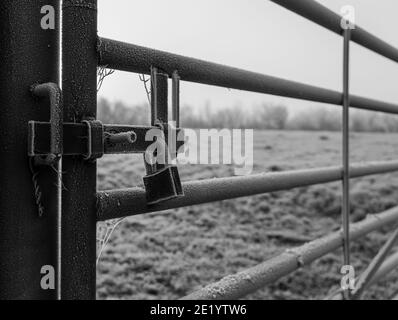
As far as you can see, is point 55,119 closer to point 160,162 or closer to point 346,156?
point 160,162

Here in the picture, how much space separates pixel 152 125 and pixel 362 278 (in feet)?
3.57

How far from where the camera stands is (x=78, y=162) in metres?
0.54

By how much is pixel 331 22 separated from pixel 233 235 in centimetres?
336

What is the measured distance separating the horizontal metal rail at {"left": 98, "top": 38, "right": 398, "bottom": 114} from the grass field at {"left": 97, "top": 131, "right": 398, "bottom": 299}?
5.35ft

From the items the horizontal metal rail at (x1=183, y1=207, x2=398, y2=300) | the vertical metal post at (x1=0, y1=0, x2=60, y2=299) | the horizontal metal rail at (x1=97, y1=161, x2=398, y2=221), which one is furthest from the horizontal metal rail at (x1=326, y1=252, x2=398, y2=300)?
the vertical metal post at (x1=0, y1=0, x2=60, y2=299)

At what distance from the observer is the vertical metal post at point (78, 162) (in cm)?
54

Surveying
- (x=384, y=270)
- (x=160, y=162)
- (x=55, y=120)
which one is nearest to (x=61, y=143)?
(x=55, y=120)

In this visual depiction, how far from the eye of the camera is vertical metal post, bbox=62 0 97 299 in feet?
1.77

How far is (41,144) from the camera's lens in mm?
487

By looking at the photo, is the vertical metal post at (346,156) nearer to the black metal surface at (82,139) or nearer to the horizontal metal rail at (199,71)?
the horizontal metal rail at (199,71)

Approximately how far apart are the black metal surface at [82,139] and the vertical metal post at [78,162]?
21 millimetres

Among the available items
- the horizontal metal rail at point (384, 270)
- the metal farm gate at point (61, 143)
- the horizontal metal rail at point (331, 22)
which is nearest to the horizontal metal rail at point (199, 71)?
the metal farm gate at point (61, 143)
